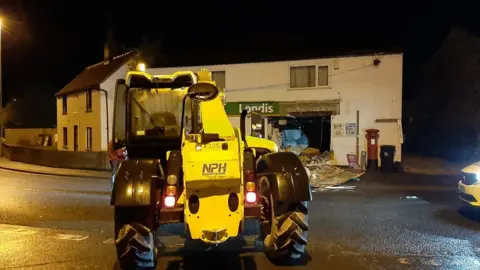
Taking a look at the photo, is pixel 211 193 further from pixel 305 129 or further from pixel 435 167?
pixel 435 167

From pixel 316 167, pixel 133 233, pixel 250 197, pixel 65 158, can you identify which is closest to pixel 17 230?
pixel 133 233

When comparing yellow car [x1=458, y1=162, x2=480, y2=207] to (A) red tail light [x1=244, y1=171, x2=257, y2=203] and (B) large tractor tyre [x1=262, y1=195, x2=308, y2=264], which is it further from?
(A) red tail light [x1=244, y1=171, x2=257, y2=203]

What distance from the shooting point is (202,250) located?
7.45 m

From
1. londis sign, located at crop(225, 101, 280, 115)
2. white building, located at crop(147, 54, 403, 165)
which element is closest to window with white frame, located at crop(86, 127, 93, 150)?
white building, located at crop(147, 54, 403, 165)

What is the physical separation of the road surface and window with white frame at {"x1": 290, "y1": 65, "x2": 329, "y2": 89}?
1103cm

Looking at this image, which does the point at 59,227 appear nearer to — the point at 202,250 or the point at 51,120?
the point at 202,250

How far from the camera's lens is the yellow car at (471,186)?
954cm

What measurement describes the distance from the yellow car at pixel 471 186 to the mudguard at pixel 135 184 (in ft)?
21.7

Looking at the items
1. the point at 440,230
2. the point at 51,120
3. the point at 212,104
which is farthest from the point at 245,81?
the point at 51,120

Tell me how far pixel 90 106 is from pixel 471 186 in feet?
81.3

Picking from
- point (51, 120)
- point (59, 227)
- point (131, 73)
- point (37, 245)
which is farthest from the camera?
point (51, 120)

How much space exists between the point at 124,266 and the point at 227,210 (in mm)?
1604

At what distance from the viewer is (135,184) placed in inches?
225

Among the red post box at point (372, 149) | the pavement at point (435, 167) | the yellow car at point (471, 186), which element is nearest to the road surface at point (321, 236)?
the yellow car at point (471, 186)
